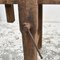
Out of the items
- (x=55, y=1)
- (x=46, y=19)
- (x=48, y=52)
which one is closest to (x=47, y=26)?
(x=46, y=19)

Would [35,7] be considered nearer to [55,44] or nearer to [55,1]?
[55,1]

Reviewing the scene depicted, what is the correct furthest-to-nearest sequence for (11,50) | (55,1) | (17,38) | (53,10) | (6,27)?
(53,10) → (6,27) → (17,38) → (11,50) → (55,1)

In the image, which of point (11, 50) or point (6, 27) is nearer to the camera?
point (11, 50)

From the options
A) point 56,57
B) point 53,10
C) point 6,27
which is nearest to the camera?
point 56,57

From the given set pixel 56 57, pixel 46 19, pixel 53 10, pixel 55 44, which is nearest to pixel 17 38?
pixel 55 44

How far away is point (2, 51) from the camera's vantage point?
53.7 inches

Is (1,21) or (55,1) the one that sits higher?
(55,1)

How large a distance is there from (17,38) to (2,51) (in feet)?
0.77

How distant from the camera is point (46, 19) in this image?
208 cm

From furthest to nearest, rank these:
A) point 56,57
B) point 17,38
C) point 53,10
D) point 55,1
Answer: point 53,10
point 17,38
point 56,57
point 55,1

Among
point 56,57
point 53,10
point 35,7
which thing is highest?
point 35,7

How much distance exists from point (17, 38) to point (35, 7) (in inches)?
34.9

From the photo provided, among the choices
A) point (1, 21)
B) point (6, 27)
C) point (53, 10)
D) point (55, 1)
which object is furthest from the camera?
point (53, 10)

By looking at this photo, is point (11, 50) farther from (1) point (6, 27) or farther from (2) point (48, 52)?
(1) point (6, 27)
